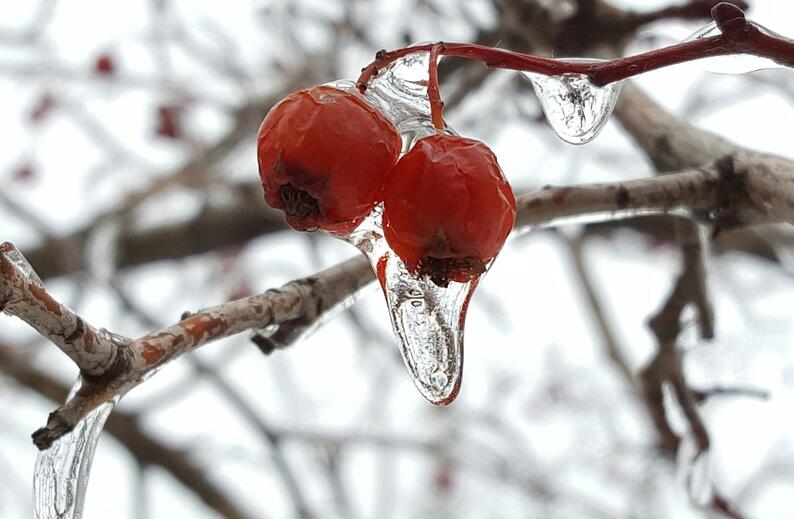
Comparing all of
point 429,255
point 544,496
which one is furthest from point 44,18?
point 429,255

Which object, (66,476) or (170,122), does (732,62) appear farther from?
(170,122)

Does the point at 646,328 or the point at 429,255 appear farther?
the point at 646,328

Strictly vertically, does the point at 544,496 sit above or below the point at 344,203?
below

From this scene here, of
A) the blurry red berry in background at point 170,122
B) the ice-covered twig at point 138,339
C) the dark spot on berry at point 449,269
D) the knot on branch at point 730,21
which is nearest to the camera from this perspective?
the ice-covered twig at point 138,339

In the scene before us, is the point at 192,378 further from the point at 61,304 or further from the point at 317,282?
the point at 61,304

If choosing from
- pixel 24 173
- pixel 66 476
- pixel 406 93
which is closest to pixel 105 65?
pixel 24 173

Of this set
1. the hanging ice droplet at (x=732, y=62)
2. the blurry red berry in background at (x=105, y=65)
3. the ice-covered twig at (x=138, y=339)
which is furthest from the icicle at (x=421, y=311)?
the blurry red berry in background at (x=105, y=65)

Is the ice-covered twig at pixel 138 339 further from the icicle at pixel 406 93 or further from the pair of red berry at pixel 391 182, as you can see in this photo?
the icicle at pixel 406 93
